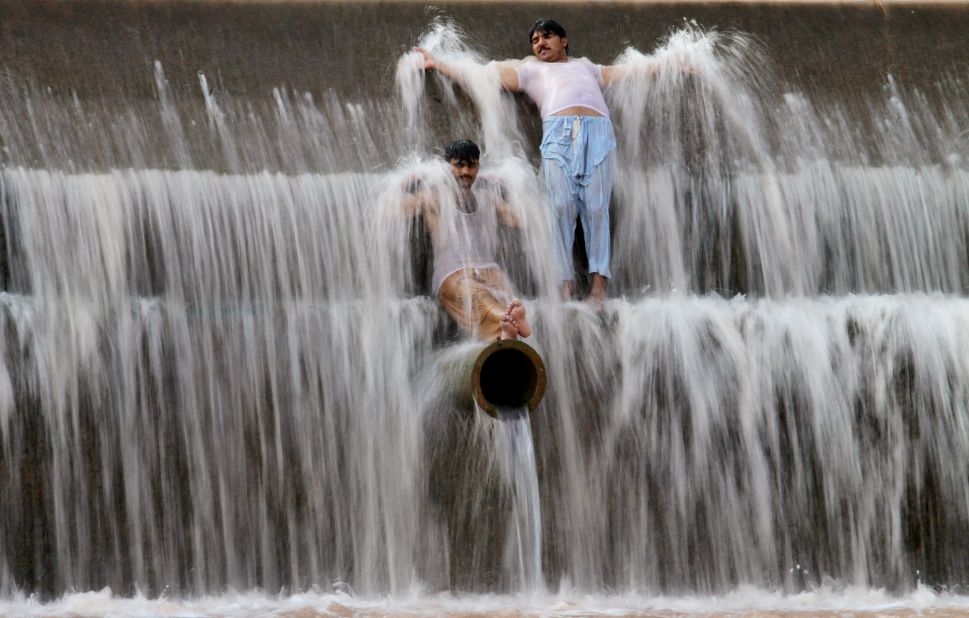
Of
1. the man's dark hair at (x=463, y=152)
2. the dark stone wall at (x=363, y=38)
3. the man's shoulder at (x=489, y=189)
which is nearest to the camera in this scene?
the man's dark hair at (x=463, y=152)

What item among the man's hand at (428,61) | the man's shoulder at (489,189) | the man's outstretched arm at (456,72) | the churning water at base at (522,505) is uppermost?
the man's hand at (428,61)

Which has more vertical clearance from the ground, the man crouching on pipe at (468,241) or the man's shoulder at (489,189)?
the man's shoulder at (489,189)

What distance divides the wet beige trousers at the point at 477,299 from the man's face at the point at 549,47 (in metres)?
1.86

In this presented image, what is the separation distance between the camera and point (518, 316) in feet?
33.2

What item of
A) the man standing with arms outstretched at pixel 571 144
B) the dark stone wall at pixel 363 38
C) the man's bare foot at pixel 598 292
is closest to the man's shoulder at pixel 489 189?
the man standing with arms outstretched at pixel 571 144

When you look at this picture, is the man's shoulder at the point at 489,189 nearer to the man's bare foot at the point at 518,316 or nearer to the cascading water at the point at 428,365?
the cascading water at the point at 428,365

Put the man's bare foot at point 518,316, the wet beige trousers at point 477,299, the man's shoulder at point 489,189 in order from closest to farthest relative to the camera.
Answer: the man's bare foot at point 518,316
the wet beige trousers at point 477,299
the man's shoulder at point 489,189

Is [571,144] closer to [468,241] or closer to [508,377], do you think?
[468,241]

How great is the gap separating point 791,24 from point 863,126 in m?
1.10

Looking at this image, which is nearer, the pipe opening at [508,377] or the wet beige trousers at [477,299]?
the pipe opening at [508,377]

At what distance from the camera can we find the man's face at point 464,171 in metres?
10.8

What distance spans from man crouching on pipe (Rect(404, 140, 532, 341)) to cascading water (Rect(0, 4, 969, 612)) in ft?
0.47

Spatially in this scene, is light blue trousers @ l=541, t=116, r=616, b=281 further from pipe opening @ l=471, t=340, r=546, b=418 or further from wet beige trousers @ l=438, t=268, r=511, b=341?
pipe opening @ l=471, t=340, r=546, b=418

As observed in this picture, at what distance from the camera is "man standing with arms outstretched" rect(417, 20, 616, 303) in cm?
1119
